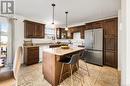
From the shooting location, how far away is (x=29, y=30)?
16.4ft

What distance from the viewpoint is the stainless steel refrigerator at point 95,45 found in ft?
15.4

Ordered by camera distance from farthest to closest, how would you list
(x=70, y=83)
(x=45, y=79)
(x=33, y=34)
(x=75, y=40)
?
(x=75, y=40)
(x=33, y=34)
(x=45, y=79)
(x=70, y=83)

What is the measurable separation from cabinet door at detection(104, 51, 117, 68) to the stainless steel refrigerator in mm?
232

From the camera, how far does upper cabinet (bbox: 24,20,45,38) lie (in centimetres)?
489

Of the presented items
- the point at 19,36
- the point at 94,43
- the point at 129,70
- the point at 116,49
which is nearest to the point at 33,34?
the point at 19,36

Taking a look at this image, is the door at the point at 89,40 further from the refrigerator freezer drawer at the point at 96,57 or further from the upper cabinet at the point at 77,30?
the upper cabinet at the point at 77,30

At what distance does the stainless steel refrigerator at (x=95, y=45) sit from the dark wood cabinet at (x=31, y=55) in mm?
2584

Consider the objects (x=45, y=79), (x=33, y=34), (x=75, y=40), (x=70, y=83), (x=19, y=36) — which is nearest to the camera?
(x=70, y=83)

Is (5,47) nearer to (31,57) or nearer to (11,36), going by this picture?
(11,36)

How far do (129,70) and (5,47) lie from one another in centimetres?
453

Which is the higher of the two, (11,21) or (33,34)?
(11,21)

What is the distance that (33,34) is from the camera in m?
5.27

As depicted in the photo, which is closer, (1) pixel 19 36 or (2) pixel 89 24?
(1) pixel 19 36

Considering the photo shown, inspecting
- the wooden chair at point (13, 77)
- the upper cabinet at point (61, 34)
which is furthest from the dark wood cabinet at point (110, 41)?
the wooden chair at point (13, 77)
